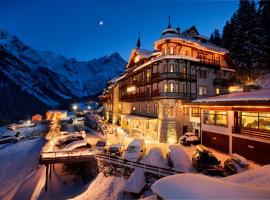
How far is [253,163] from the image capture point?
20125 millimetres

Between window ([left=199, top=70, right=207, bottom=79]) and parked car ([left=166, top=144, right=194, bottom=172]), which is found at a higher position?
window ([left=199, top=70, right=207, bottom=79])

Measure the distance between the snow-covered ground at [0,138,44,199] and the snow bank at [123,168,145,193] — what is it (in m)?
18.4

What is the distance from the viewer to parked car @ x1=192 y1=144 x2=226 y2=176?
55.9ft

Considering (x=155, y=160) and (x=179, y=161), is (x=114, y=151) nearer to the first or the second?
(x=155, y=160)

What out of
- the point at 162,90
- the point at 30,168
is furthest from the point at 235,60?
the point at 30,168

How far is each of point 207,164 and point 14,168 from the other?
35.7 meters

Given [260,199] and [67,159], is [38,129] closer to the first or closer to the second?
[67,159]

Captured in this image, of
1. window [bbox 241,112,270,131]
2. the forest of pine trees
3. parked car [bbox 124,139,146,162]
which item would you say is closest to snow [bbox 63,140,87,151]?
parked car [bbox 124,139,146,162]

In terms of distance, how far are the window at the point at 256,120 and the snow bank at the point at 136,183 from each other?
548 inches

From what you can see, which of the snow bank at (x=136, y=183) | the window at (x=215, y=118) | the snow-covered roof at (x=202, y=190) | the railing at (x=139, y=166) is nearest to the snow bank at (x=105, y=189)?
the railing at (x=139, y=166)

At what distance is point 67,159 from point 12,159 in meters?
25.5

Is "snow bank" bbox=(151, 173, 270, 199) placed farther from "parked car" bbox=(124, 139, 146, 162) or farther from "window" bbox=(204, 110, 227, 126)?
"window" bbox=(204, 110, 227, 126)

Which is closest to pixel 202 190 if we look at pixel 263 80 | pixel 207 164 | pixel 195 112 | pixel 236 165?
pixel 207 164

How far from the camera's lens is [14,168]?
35906 mm
